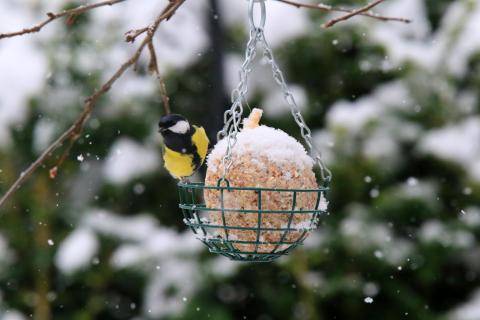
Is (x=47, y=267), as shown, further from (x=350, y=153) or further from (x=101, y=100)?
(x=350, y=153)

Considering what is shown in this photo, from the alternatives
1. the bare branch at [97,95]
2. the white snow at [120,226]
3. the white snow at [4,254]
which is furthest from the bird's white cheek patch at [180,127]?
the white snow at [4,254]

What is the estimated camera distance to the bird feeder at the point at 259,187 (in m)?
2.28

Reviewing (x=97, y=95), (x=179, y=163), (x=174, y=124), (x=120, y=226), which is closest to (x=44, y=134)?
(x=120, y=226)

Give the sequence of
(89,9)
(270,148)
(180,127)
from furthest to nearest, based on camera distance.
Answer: (180,127) < (270,148) < (89,9)

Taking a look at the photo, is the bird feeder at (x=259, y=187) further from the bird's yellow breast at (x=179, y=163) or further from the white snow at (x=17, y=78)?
the white snow at (x=17, y=78)

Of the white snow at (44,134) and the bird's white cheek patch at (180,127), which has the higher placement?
the bird's white cheek patch at (180,127)

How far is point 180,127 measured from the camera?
245 cm

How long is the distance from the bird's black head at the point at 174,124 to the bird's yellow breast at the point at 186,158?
0.08 metres

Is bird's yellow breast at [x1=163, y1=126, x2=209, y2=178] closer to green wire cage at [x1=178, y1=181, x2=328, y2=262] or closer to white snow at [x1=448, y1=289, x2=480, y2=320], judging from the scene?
green wire cage at [x1=178, y1=181, x2=328, y2=262]

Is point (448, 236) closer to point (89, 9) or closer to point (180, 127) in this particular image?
point (180, 127)

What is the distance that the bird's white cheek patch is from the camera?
7.98 feet

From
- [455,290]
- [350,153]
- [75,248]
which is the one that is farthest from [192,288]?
[455,290]

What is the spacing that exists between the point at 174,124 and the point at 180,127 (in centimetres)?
3

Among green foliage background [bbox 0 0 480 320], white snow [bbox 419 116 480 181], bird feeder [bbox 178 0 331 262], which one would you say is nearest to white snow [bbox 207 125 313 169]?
bird feeder [bbox 178 0 331 262]
